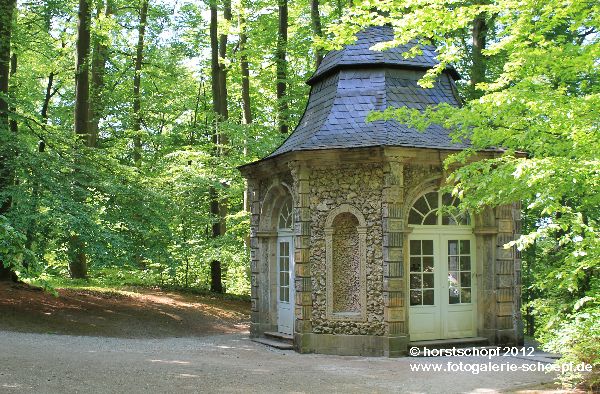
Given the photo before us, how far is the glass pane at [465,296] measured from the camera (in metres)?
11.0

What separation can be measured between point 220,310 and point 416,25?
10.9 m

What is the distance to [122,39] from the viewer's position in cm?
2153

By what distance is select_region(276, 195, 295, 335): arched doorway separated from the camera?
11.7m

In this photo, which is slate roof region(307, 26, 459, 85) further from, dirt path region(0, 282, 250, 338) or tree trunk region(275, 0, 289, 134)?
dirt path region(0, 282, 250, 338)

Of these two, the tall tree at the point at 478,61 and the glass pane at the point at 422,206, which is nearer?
the glass pane at the point at 422,206

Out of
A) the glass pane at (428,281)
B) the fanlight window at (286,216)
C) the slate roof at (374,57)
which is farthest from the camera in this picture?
the fanlight window at (286,216)

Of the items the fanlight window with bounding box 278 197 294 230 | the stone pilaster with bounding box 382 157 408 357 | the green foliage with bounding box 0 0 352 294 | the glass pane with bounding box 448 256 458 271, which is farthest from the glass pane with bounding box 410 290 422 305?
the green foliage with bounding box 0 0 352 294

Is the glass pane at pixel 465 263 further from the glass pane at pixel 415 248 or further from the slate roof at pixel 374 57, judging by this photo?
the slate roof at pixel 374 57

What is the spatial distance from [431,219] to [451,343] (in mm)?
2179

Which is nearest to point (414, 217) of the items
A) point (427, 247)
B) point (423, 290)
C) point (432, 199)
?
point (432, 199)

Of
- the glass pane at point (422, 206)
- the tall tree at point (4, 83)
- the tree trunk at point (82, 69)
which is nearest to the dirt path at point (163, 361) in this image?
the tall tree at point (4, 83)

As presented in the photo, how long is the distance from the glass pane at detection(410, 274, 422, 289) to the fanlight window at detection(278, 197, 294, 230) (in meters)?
2.56

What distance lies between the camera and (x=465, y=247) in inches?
436

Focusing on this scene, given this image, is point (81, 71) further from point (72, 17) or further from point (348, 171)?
point (348, 171)
